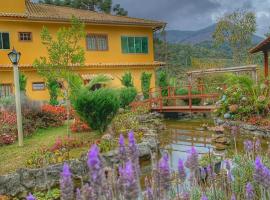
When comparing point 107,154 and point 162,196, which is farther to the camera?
point 107,154

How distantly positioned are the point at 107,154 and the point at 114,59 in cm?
1924

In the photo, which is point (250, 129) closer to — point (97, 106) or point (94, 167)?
point (97, 106)

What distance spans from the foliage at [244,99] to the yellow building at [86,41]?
492 inches

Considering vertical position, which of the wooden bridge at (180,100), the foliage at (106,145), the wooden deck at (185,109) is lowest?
the foliage at (106,145)

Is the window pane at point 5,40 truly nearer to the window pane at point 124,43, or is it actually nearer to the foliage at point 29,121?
the window pane at point 124,43

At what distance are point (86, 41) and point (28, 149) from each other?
17520 mm

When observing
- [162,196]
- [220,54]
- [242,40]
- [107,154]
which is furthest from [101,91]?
[220,54]

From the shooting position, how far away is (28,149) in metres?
11.1

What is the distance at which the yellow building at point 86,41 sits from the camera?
25125 millimetres

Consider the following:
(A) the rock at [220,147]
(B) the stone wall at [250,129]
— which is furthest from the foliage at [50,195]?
(B) the stone wall at [250,129]

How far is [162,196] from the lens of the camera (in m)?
2.91

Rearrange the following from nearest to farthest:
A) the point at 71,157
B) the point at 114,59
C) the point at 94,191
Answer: the point at 94,191, the point at 71,157, the point at 114,59

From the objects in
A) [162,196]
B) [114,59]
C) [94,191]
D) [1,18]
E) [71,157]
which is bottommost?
[71,157]

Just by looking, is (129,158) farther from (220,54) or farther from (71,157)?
(220,54)
